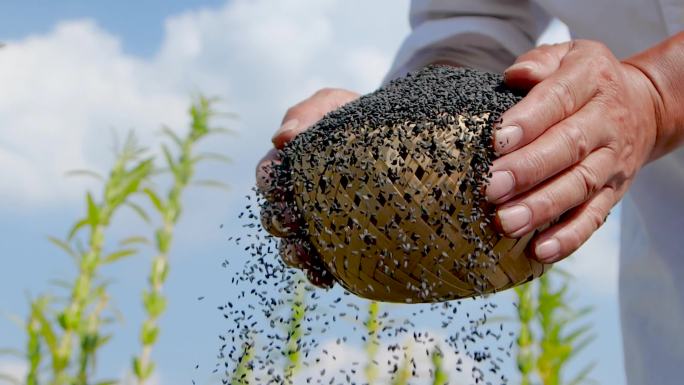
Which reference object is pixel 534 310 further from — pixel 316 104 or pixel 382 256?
pixel 382 256

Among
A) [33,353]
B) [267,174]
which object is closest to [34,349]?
[33,353]

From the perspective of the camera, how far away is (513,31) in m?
1.38

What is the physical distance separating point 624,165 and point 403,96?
21 cm

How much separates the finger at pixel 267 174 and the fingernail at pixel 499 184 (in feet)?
0.80

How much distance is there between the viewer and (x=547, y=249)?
764 millimetres

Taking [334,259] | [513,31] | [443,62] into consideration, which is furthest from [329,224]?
[513,31]

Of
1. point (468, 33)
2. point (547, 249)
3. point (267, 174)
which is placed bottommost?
point (547, 249)

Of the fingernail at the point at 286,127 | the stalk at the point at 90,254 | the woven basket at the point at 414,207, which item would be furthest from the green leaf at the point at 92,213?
the woven basket at the point at 414,207

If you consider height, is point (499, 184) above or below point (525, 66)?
below

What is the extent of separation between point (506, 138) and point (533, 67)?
11 centimetres

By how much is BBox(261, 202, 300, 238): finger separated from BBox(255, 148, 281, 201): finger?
12mm

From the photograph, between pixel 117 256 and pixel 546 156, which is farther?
pixel 117 256

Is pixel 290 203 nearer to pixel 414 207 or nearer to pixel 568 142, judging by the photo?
pixel 414 207

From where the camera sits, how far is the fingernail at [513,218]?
0.72 meters
